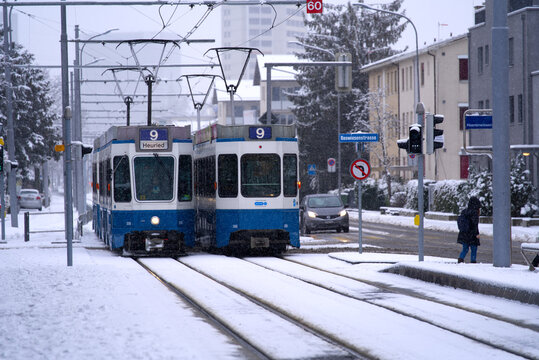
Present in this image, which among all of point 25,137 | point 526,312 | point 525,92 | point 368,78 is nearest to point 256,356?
point 526,312

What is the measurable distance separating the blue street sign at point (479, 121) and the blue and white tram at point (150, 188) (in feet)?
32.1

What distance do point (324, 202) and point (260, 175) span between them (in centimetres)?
A: 1624

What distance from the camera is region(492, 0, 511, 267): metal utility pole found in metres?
17.6

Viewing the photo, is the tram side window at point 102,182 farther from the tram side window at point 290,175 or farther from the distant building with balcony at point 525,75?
the distant building with balcony at point 525,75

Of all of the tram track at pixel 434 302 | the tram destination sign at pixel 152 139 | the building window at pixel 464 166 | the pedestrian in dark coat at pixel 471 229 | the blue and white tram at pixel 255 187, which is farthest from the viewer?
the building window at pixel 464 166

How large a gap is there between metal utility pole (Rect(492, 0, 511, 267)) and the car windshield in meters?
24.1

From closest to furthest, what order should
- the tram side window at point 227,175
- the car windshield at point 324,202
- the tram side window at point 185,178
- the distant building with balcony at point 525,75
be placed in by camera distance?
the tram side window at point 227,175 → the tram side window at point 185,178 → the car windshield at point 324,202 → the distant building with balcony at point 525,75

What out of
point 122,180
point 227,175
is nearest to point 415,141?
point 227,175

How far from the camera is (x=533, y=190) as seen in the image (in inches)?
1697

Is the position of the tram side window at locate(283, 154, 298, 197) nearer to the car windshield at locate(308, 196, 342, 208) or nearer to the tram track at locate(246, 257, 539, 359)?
the tram track at locate(246, 257, 539, 359)

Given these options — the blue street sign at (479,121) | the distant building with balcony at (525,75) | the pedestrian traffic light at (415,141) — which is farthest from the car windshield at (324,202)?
the blue street sign at (479,121)

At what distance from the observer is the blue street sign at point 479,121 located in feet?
61.6

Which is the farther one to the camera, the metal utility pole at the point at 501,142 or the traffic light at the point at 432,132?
the traffic light at the point at 432,132

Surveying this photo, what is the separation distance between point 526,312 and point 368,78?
247 feet
